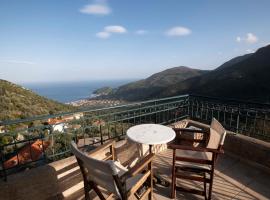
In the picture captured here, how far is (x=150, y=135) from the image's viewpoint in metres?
2.57

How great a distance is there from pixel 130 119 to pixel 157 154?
94 cm

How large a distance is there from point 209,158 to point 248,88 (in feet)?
94.2

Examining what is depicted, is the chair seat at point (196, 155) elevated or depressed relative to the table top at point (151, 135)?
depressed

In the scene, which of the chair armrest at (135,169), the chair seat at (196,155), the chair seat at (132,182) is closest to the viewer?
the chair armrest at (135,169)

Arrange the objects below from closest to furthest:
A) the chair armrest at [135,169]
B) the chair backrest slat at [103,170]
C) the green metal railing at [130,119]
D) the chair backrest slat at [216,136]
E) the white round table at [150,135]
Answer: the chair backrest slat at [103,170] < the chair armrest at [135,169] < the chair backrest slat at [216,136] < the white round table at [150,135] < the green metal railing at [130,119]

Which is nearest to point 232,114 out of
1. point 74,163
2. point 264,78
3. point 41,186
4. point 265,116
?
point 265,116

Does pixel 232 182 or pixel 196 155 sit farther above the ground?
pixel 196 155

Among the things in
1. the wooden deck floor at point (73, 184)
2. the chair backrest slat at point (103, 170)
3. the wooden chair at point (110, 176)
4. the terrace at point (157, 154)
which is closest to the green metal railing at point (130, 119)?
the terrace at point (157, 154)

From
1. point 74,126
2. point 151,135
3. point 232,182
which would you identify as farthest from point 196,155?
point 74,126

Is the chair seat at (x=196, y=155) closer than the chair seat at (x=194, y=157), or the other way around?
the chair seat at (x=194, y=157)

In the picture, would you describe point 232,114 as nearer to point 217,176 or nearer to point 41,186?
point 217,176

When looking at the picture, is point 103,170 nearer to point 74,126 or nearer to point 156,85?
point 74,126

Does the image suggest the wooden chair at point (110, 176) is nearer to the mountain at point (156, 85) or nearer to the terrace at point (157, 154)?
the terrace at point (157, 154)

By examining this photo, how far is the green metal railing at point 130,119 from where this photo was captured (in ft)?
9.41
